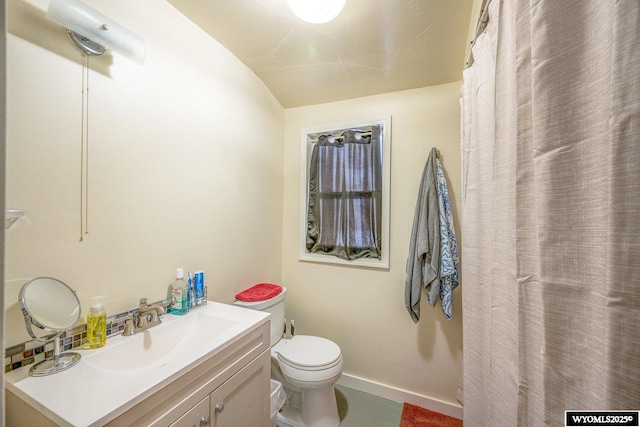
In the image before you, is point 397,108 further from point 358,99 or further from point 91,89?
point 91,89

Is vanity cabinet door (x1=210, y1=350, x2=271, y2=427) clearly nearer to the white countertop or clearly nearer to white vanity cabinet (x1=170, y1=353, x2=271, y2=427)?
white vanity cabinet (x1=170, y1=353, x2=271, y2=427)

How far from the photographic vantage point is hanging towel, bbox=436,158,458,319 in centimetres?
151

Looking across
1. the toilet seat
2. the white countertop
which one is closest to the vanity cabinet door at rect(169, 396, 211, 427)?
the white countertop

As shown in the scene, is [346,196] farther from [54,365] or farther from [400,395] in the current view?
[54,365]

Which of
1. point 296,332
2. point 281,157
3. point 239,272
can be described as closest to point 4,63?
point 239,272

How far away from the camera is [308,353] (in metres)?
1.54

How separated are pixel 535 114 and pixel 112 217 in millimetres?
1380

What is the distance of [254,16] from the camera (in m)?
1.26

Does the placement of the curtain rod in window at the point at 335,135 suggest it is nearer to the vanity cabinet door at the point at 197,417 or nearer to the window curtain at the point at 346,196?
the window curtain at the point at 346,196

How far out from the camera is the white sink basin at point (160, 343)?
33.9 inches

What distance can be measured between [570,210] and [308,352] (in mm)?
1526

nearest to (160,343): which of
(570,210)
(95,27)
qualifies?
(95,27)

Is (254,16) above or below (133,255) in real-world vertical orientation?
above

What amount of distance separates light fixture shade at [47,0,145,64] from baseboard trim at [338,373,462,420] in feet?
7.78
